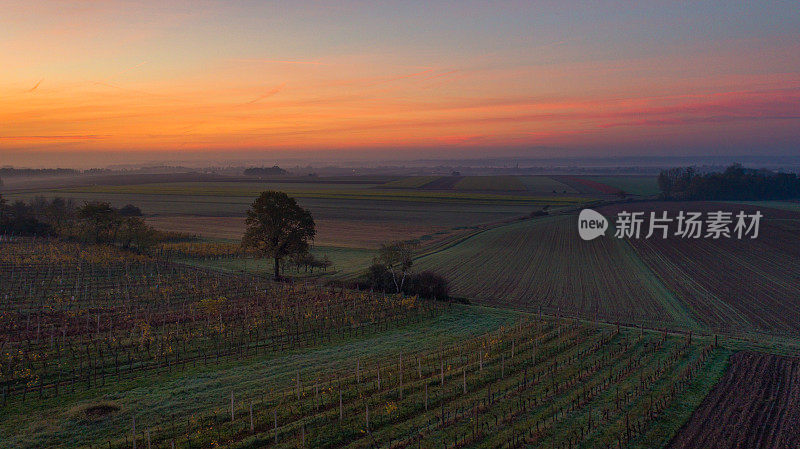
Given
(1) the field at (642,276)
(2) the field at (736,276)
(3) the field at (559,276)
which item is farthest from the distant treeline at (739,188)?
(3) the field at (559,276)

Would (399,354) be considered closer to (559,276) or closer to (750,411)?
(750,411)

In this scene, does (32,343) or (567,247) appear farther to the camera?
(567,247)

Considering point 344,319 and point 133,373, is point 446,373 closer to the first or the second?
point 344,319

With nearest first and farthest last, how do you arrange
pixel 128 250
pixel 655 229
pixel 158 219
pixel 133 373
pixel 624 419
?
1. pixel 624 419
2. pixel 133 373
3. pixel 128 250
4. pixel 655 229
5. pixel 158 219

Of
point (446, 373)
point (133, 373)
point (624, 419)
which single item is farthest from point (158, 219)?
point (624, 419)

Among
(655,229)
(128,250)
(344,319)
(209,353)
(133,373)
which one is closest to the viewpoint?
(133,373)

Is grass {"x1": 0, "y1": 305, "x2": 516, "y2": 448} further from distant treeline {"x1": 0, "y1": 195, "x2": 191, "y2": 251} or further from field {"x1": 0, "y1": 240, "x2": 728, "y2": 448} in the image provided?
distant treeline {"x1": 0, "y1": 195, "x2": 191, "y2": 251}
